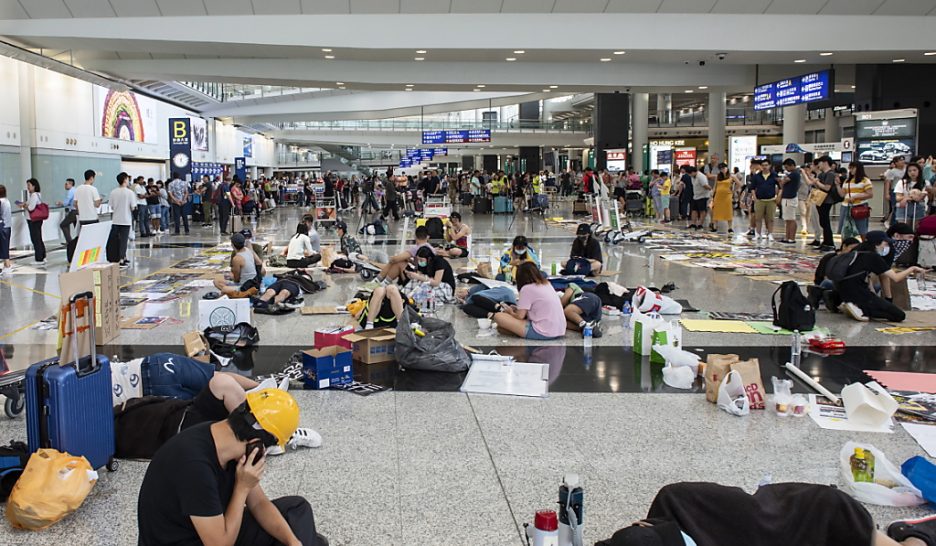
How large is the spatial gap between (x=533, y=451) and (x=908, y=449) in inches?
100

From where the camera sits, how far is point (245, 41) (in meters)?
17.8

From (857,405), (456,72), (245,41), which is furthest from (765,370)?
(456,72)

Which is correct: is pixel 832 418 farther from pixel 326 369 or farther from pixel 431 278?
pixel 431 278

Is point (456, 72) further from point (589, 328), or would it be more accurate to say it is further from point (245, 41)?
point (589, 328)

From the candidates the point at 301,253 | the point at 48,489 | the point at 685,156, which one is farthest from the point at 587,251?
the point at 685,156

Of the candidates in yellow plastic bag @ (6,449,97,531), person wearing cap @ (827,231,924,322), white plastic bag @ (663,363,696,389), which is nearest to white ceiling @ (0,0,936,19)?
person wearing cap @ (827,231,924,322)

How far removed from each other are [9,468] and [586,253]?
1038 centimetres

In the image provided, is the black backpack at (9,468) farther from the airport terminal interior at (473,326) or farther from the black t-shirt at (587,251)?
the black t-shirt at (587,251)

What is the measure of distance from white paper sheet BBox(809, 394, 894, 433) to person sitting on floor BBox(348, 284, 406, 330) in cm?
449

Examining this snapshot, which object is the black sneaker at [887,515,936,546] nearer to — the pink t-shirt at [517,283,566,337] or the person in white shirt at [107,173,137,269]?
the pink t-shirt at [517,283,566,337]

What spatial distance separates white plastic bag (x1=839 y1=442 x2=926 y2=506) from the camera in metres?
4.46

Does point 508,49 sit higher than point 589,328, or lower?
higher

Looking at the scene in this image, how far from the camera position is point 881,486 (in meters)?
4.54

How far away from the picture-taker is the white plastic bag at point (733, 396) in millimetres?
6117
